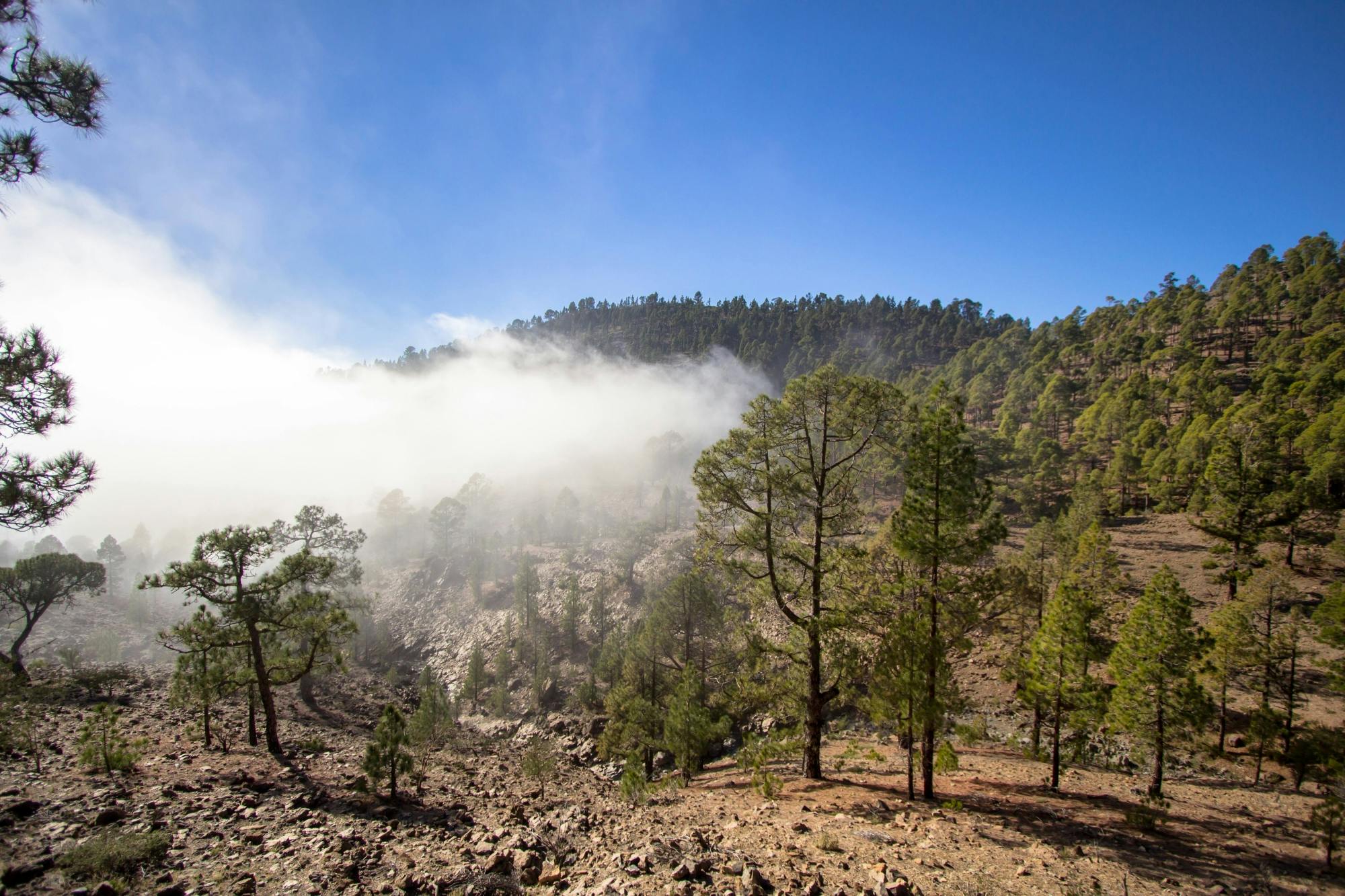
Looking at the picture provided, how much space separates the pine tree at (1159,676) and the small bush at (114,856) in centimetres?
2356

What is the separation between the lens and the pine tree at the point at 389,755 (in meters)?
13.9

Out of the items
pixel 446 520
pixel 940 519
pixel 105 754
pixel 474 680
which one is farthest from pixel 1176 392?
pixel 446 520

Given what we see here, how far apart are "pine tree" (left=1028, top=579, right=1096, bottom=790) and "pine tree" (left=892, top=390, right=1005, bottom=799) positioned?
5694 mm

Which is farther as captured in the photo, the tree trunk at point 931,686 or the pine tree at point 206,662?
the pine tree at point 206,662

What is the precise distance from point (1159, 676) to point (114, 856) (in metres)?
24.5

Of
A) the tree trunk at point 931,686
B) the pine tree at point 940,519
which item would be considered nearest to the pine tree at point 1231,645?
the tree trunk at point 931,686

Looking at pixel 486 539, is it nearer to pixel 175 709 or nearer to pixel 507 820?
pixel 175 709

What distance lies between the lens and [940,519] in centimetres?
1202

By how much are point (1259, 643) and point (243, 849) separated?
33710 millimetres

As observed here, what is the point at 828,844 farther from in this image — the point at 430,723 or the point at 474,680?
the point at 474,680

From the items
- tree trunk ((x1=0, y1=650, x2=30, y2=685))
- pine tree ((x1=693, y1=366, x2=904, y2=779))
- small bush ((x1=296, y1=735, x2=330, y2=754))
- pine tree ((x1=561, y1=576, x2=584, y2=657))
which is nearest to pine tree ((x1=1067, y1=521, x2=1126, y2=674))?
pine tree ((x1=693, y1=366, x2=904, y2=779))

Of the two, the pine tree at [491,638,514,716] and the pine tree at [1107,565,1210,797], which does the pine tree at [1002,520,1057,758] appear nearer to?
the pine tree at [1107,565,1210,797]

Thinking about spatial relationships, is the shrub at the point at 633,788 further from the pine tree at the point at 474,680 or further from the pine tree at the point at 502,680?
the pine tree at the point at 474,680

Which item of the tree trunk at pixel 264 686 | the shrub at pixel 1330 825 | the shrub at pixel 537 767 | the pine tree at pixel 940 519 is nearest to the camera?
the shrub at pixel 1330 825
